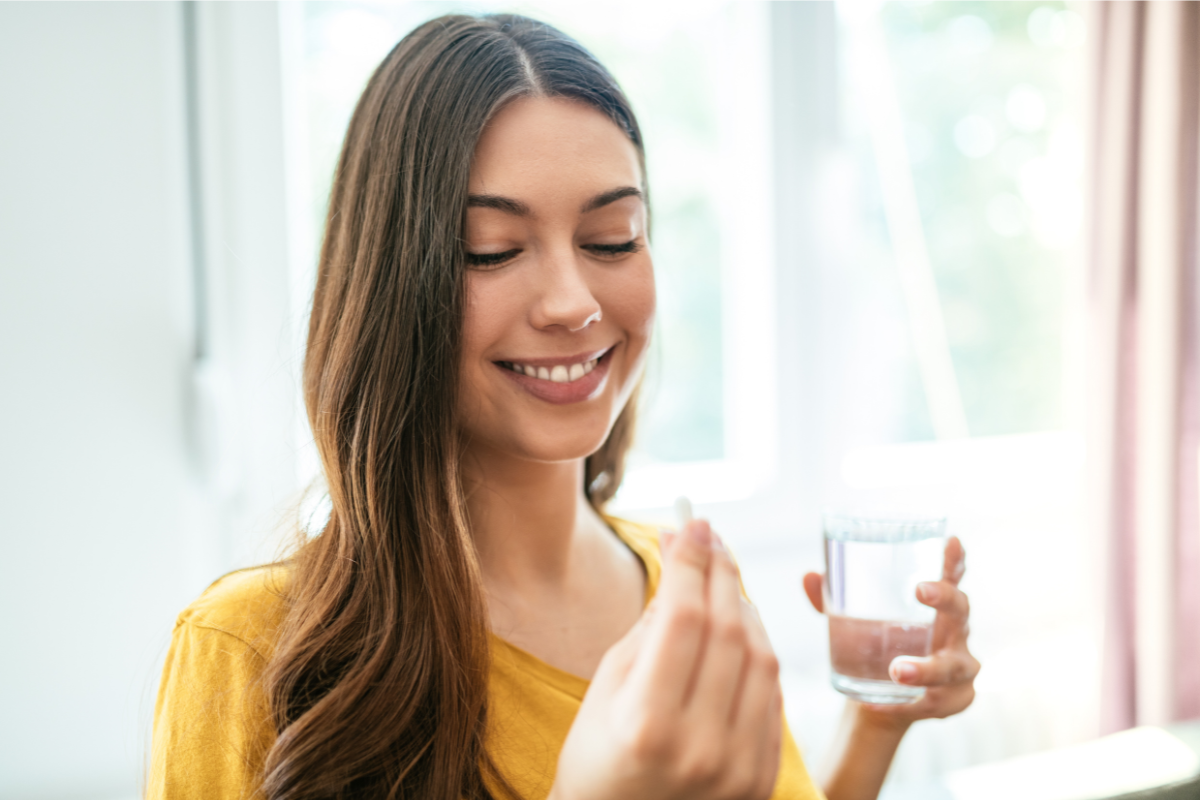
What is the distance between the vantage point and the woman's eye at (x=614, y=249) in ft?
3.15

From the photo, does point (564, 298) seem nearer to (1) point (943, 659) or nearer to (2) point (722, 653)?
(2) point (722, 653)

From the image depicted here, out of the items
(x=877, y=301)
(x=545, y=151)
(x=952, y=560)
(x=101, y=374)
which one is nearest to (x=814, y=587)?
(x=952, y=560)

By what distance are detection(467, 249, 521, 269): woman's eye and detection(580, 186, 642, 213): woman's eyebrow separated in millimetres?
85

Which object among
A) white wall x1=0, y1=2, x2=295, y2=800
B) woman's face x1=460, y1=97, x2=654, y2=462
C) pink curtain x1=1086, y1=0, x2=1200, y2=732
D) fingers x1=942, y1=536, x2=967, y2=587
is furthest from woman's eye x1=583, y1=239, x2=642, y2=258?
pink curtain x1=1086, y1=0, x2=1200, y2=732

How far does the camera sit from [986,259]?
2324mm

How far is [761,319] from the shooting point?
2.07 meters

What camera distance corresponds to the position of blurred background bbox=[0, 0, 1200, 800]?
1.33 m

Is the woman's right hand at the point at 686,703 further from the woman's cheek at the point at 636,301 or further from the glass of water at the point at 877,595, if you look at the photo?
the woman's cheek at the point at 636,301

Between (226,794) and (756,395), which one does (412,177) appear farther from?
(756,395)

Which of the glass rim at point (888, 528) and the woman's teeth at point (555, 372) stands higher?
the woman's teeth at point (555, 372)

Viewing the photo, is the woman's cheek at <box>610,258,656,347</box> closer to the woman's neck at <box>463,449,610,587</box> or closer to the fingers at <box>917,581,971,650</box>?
the woman's neck at <box>463,449,610,587</box>

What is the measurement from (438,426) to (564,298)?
0.62 feet

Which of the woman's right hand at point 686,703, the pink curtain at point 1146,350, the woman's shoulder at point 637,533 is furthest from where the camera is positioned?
the pink curtain at point 1146,350

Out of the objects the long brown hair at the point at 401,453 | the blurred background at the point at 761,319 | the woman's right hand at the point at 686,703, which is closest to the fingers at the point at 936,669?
the woman's right hand at the point at 686,703
